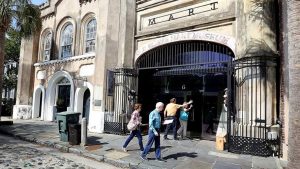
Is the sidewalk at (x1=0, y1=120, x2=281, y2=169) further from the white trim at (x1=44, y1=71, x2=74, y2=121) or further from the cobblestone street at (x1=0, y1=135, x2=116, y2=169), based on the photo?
the white trim at (x1=44, y1=71, x2=74, y2=121)

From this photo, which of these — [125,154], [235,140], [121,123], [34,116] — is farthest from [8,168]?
[34,116]

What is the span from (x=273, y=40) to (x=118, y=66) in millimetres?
7204

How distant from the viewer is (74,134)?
30.7 feet

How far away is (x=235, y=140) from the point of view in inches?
339

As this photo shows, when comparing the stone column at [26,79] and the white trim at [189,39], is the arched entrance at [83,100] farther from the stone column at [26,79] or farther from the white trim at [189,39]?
the stone column at [26,79]

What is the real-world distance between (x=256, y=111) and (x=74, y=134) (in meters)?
6.52

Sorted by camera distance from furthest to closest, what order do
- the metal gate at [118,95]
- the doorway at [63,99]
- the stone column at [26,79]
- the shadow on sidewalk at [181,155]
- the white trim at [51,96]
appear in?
the stone column at [26,79] → the white trim at [51,96] → the doorway at [63,99] → the metal gate at [118,95] → the shadow on sidewalk at [181,155]

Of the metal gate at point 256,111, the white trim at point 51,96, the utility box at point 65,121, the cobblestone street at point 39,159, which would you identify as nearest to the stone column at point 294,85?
the metal gate at point 256,111

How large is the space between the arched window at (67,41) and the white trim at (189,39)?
6075mm

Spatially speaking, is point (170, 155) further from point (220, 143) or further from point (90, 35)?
point (90, 35)

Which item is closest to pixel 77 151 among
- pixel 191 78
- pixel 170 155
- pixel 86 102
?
pixel 170 155

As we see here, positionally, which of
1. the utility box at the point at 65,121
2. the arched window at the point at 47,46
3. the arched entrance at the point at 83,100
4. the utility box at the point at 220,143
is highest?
the arched window at the point at 47,46

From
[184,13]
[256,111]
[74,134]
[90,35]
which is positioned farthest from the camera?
[90,35]

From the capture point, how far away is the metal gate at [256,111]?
8141 millimetres
